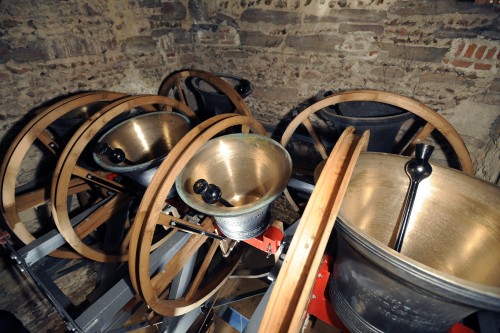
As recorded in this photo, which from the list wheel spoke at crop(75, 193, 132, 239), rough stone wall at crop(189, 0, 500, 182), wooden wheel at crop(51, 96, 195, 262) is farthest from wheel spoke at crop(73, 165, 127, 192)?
rough stone wall at crop(189, 0, 500, 182)

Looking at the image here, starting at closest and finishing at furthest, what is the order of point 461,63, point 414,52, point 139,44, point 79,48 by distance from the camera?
Result: point 461,63, point 414,52, point 79,48, point 139,44

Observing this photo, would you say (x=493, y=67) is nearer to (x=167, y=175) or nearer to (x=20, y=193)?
(x=167, y=175)

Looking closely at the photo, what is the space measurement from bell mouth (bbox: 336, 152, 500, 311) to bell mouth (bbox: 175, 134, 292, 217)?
347 millimetres

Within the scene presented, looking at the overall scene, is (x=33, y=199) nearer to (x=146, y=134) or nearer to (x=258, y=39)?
(x=146, y=134)

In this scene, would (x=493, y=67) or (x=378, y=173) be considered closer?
(x=378, y=173)

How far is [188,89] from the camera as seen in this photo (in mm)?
2689

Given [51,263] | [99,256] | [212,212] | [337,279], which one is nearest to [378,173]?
[337,279]

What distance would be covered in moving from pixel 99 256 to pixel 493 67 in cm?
285

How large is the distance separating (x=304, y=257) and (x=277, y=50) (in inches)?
81.3

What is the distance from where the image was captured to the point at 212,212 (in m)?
0.95

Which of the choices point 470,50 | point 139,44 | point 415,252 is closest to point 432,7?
point 470,50

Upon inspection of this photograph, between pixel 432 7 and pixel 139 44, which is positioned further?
pixel 139 44

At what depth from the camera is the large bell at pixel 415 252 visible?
556 mm

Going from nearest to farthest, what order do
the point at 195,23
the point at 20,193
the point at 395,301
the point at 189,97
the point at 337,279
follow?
the point at 395,301 → the point at 337,279 → the point at 20,193 → the point at 195,23 → the point at 189,97
